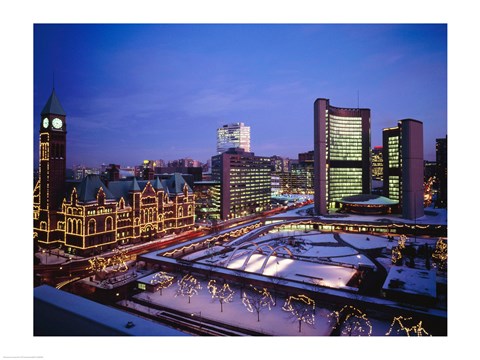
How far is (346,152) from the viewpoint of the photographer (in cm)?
4856

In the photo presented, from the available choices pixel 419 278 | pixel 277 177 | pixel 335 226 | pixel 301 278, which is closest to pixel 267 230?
pixel 335 226

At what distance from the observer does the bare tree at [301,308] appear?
13773 millimetres

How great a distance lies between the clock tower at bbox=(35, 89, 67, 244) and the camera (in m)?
24.7

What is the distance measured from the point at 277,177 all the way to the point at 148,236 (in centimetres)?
6836

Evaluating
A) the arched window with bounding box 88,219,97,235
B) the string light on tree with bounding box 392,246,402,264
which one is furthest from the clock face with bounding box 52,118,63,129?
the string light on tree with bounding box 392,246,402,264

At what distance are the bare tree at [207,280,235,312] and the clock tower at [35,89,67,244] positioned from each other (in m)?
15.7

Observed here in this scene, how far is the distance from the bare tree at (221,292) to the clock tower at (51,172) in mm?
15659

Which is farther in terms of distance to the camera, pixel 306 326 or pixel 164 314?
pixel 164 314

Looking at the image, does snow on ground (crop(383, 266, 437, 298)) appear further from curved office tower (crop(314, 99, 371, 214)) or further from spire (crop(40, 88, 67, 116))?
curved office tower (crop(314, 99, 371, 214))

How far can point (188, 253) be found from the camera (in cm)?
2334

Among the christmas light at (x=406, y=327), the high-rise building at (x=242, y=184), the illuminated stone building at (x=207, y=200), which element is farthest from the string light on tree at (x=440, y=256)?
the illuminated stone building at (x=207, y=200)

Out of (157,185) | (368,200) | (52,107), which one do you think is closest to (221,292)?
(157,185)
